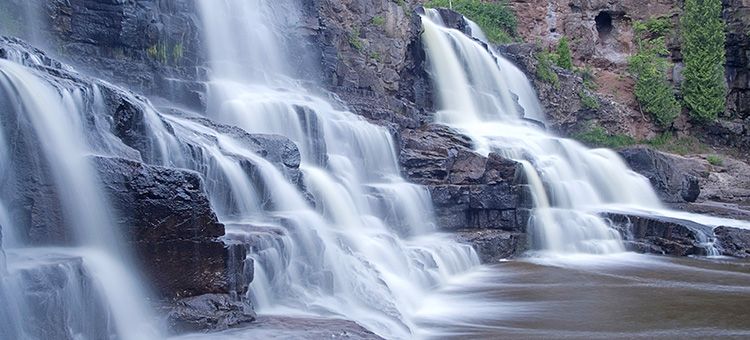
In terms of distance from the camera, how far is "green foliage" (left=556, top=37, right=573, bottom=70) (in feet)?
112

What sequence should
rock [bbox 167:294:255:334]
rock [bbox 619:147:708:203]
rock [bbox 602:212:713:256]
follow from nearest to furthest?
rock [bbox 167:294:255:334], rock [bbox 602:212:713:256], rock [bbox 619:147:708:203]

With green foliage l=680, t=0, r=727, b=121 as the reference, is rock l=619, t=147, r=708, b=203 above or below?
below

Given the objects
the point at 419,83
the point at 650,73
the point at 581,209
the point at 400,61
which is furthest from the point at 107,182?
the point at 650,73

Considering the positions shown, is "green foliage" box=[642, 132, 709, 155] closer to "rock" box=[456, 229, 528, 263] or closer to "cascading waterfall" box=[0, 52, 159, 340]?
"rock" box=[456, 229, 528, 263]

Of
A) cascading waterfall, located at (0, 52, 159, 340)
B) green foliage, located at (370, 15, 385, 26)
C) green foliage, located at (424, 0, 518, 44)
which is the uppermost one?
green foliage, located at (424, 0, 518, 44)

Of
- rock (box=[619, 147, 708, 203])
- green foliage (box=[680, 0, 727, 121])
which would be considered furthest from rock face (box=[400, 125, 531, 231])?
green foliage (box=[680, 0, 727, 121])

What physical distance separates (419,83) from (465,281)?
→ 44.0ft

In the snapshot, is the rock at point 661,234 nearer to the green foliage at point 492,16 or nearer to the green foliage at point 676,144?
the green foliage at point 676,144

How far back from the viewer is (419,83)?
84.0ft

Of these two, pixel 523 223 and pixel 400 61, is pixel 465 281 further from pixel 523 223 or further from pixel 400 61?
pixel 400 61

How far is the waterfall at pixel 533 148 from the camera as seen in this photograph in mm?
17922

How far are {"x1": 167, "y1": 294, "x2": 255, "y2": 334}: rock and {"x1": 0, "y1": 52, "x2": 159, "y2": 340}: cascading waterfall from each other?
0.30 metres

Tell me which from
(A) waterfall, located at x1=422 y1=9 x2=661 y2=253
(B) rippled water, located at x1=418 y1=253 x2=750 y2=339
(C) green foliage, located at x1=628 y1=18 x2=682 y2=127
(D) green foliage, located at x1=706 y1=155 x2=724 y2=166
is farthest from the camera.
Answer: (C) green foliage, located at x1=628 y1=18 x2=682 y2=127

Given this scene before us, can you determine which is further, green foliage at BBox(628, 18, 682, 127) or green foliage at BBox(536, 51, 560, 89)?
green foliage at BBox(628, 18, 682, 127)
